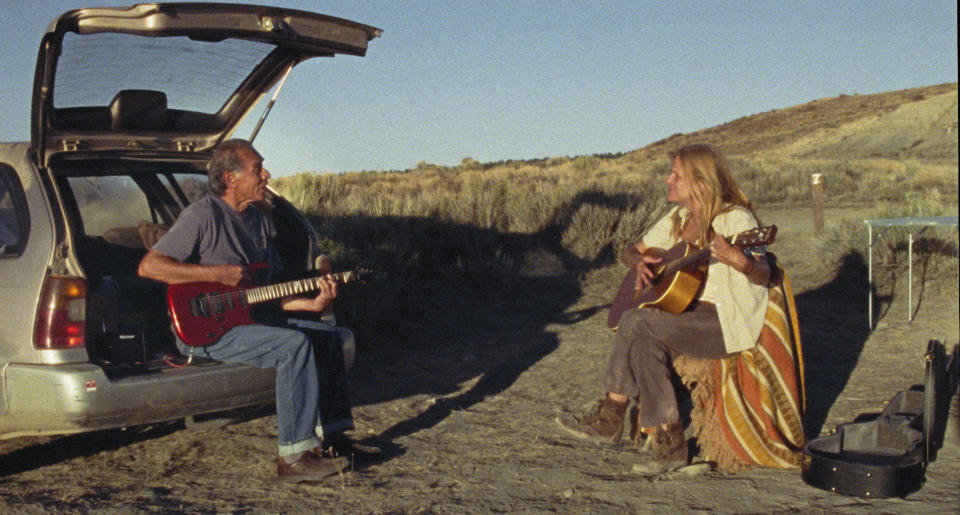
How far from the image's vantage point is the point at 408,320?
8.72m

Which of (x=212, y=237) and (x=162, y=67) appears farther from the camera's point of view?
(x=162, y=67)

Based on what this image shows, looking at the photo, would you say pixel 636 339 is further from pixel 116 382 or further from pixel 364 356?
pixel 364 356

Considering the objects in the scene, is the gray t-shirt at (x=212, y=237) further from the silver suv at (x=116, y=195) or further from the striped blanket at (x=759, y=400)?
the striped blanket at (x=759, y=400)

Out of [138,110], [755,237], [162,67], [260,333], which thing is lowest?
[260,333]

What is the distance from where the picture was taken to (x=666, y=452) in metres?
4.49

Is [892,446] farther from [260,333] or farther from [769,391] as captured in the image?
[260,333]

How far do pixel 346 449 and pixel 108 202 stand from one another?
7.08 feet

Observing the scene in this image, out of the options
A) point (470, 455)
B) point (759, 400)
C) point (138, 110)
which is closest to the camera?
point (759, 400)

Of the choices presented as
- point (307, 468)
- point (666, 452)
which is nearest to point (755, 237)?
point (666, 452)

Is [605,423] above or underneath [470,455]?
above

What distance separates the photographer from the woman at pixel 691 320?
4516 millimetres

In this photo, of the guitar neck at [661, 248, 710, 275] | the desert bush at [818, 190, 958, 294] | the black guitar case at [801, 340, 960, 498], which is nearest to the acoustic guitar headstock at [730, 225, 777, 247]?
the guitar neck at [661, 248, 710, 275]

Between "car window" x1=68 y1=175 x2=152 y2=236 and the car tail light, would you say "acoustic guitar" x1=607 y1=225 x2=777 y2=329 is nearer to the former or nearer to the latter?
the car tail light

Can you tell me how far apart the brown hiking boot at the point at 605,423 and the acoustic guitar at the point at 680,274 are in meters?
0.42
